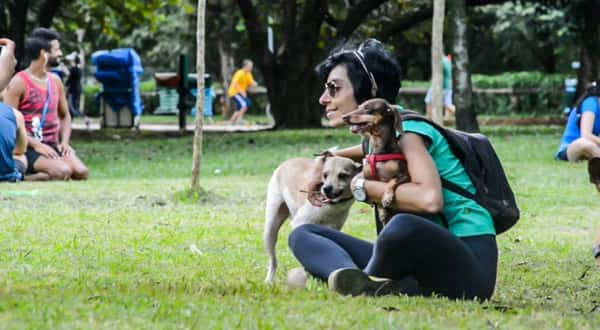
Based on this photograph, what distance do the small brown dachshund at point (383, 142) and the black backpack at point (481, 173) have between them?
0.60 ft

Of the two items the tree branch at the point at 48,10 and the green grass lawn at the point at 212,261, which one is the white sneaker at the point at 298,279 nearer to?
the green grass lawn at the point at 212,261

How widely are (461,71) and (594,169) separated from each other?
16.3m

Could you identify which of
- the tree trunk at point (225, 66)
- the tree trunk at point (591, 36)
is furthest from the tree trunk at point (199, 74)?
the tree trunk at point (225, 66)

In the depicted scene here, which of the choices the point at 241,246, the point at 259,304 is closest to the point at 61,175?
the point at 241,246

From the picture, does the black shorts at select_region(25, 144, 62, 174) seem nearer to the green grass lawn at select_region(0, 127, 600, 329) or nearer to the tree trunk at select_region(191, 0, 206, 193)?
the green grass lawn at select_region(0, 127, 600, 329)

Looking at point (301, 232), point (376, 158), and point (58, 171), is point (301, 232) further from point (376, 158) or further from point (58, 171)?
point (58, 171)

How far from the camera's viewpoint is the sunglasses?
237 inches

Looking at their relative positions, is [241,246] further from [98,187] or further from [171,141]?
[171,141]

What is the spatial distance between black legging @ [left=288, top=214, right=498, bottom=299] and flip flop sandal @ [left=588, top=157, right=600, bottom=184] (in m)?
0.63

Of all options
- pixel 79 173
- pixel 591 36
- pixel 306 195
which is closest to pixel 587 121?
pixel 79 173

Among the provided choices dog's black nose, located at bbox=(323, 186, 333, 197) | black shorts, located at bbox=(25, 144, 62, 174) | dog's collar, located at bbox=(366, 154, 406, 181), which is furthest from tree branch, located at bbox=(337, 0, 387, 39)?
dog's collar, located at bbox=(366, 154, 406, 181)

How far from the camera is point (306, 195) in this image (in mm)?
6875

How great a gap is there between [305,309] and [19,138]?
341 inches

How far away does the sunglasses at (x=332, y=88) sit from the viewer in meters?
6.02
